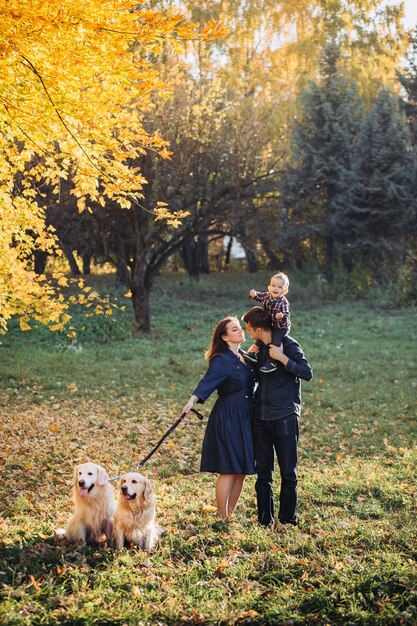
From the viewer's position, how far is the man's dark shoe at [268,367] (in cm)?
562

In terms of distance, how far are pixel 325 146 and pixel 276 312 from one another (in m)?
25.1

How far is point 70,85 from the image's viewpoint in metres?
6.95

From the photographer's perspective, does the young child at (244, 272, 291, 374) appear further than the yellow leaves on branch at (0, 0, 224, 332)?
No

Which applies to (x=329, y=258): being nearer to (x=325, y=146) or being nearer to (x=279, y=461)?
(x=325, y=146)

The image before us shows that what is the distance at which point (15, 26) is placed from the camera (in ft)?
19.4

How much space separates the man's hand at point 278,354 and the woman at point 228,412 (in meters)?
0.25

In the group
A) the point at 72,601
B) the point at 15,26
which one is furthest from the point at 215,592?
the point at 15,26

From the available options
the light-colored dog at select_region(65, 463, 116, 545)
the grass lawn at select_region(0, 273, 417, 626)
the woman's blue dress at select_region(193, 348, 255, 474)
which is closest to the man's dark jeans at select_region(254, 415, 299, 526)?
the woman's blue dress at select_region(193, 348, 255, 474)

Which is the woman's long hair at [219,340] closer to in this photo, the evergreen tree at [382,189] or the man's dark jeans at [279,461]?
the man's dark jeans at [279,461]

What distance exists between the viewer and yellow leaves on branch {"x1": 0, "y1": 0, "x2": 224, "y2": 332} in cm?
607

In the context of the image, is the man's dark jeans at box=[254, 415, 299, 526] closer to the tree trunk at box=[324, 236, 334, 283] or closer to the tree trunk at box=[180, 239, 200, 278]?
the tree trunk at box=[324, 236, 334, 283]

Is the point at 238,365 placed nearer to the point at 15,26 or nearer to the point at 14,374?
the point at 15,26

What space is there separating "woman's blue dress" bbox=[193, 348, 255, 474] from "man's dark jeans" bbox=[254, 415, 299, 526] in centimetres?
13

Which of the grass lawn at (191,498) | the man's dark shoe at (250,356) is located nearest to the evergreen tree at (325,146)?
the grass lawn at (191,498)
